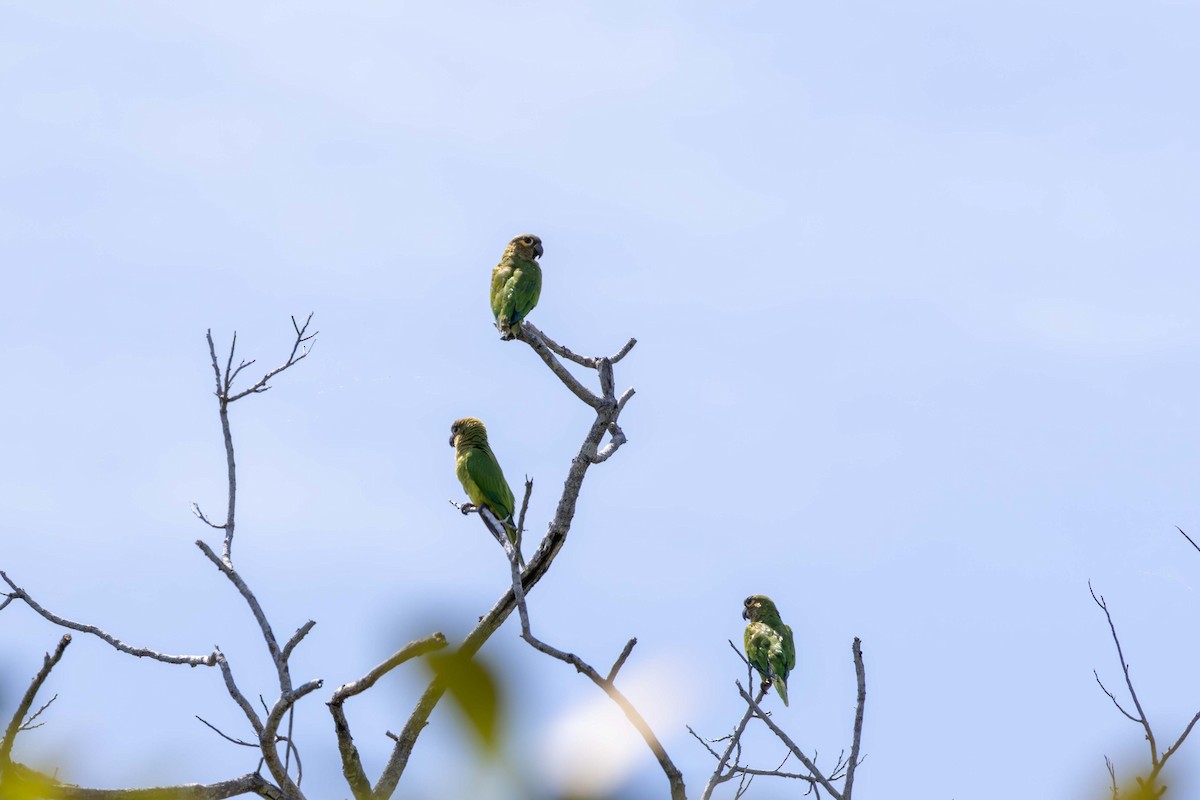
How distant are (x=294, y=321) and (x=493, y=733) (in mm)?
7116

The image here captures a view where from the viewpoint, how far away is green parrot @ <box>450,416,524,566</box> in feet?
34.2

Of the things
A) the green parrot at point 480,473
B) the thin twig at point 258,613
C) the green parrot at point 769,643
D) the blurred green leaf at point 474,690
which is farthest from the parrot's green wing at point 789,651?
the blurred green leaf at point 474,690

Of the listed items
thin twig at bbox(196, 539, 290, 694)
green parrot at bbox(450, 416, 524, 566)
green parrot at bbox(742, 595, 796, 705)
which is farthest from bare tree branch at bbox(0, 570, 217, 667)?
green parrot at bbox(742, 595, 796, 705)

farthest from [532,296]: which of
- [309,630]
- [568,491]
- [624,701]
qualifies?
[624,701]

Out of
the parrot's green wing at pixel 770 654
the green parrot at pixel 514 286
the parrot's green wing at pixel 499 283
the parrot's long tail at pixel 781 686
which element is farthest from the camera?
the parrot's green wing at pixel 770 654

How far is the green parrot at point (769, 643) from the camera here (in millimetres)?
12672

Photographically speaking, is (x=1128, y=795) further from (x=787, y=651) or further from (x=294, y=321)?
(x=787, y=651)

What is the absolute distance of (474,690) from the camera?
2.34 ft

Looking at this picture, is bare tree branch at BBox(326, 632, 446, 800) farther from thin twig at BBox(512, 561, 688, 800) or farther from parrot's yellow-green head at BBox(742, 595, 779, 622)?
parrot's yellow-green head at BBox(742, 595, 779, 622)

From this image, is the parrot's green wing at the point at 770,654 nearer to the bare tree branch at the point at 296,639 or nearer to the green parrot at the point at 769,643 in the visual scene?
the green parrot at the point at 769,643

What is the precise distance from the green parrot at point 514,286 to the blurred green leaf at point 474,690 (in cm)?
856

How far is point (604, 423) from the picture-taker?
23.4 ft

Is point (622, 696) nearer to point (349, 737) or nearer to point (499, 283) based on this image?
point (349, 737)

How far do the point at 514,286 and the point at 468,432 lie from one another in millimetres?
2139
